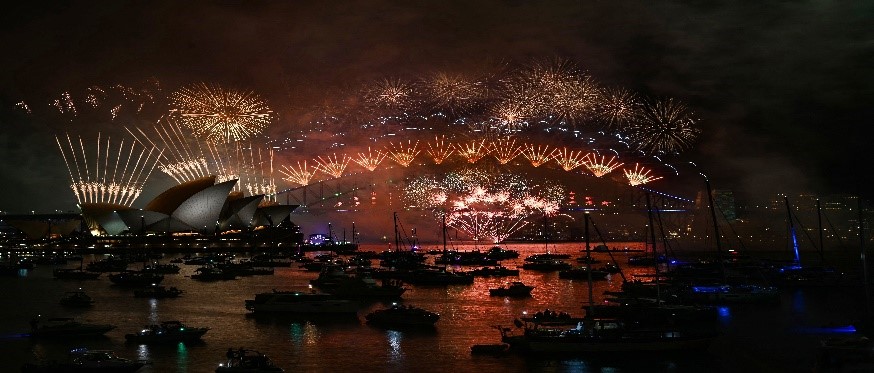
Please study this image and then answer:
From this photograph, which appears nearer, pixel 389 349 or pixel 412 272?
pixel 389 349

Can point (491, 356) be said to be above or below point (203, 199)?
below

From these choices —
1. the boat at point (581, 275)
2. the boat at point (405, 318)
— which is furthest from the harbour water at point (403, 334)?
the boat at point (581, 275)

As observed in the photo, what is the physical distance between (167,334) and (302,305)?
8714 mm

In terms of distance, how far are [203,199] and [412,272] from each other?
45.9 meters

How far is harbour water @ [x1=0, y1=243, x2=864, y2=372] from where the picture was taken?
25641 mm

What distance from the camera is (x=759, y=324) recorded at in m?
35.4

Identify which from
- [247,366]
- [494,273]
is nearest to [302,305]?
[247,366]

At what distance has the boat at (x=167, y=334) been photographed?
28.8 metres

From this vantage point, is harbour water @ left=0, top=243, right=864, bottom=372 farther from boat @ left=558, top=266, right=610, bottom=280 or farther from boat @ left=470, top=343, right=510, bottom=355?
boat @ left=558, top=266, right=610, bottom=280

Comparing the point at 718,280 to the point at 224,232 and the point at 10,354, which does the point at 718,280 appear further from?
the point at 224,232

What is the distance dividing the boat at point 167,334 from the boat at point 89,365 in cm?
567

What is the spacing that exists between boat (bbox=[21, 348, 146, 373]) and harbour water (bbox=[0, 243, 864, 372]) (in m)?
1.48

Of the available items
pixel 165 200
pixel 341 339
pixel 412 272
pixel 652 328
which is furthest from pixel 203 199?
pixel 652 328

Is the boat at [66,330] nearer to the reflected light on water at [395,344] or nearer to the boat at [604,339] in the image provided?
the reflected light on water at [395,344]
